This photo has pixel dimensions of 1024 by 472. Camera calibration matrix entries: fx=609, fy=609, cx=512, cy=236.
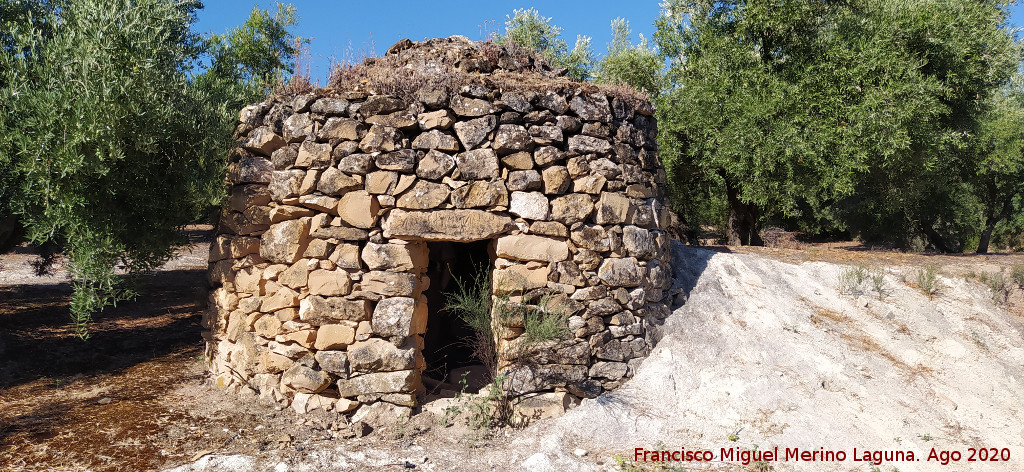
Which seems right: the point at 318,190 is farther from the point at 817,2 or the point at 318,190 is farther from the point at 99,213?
the point at 817,2

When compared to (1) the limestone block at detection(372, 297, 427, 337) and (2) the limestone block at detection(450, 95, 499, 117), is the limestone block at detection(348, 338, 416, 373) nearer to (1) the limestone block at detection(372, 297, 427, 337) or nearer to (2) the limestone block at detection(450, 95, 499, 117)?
(1) the limestone block at detection(372, 297, 427, 337)

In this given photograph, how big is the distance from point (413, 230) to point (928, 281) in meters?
6.47

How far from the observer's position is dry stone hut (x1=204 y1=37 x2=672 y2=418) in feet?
17.0

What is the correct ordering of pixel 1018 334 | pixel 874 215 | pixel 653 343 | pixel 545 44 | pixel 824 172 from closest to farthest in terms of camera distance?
pixel 653 343 → pixel 1018 334 → pixel 824 172 → pixel 545 44 → pixel 874 215

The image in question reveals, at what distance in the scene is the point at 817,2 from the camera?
922 centimetres

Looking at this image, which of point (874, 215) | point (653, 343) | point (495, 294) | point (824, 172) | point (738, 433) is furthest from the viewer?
point (874, 215)

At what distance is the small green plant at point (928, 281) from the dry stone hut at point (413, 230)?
4313 mm

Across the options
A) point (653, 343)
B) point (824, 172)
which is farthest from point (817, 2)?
point (653, 343)

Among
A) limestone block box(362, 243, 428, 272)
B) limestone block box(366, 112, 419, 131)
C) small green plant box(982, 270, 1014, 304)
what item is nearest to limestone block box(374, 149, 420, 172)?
limestone block box(366, 112, 419, 131)

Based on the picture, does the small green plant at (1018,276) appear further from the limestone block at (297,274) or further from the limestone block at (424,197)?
the limestone block at (297,274)

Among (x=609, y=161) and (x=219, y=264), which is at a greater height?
(x=609, y=161)

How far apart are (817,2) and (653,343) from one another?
21.6 feet

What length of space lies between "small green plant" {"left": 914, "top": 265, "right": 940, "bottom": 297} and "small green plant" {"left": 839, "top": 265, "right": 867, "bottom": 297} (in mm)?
731

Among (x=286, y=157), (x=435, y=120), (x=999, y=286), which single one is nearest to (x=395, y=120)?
(x=435, y=120)
